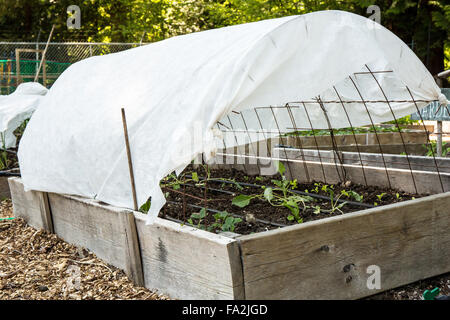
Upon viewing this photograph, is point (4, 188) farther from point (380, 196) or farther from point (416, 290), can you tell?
point (416, 290)

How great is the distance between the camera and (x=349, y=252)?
260cm

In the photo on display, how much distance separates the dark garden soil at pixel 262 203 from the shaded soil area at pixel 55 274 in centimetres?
57

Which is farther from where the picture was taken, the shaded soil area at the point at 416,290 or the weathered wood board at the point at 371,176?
the weathered wood board at the point at 371,176

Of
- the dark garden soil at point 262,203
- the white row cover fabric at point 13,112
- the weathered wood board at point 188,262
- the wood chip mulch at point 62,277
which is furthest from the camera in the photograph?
the white row cover fabric at point 13,112

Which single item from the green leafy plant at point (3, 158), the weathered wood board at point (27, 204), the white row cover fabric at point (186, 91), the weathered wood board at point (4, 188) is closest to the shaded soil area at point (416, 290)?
the white row cover fabric at point (186, 91)

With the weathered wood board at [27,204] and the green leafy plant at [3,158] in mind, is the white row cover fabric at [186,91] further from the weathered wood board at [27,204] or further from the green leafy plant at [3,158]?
the green leafy plant at [3,158]

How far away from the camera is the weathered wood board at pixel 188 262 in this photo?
2.30m

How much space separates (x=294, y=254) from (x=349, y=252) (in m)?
0.35

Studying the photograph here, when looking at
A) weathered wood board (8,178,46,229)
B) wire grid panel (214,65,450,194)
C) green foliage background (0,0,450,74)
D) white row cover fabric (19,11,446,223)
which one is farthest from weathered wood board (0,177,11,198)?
green foliage background (0,0,450,74)

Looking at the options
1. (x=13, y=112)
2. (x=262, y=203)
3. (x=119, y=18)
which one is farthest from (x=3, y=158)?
(x=119, y=18)

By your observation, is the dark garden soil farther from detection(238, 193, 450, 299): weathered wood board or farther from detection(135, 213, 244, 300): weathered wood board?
detection(238, 193, 450, 299): weathered wood board

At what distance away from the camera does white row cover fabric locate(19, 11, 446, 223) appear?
2744mm

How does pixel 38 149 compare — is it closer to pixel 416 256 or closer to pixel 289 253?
pixel 289 253

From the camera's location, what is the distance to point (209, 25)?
16781mm
